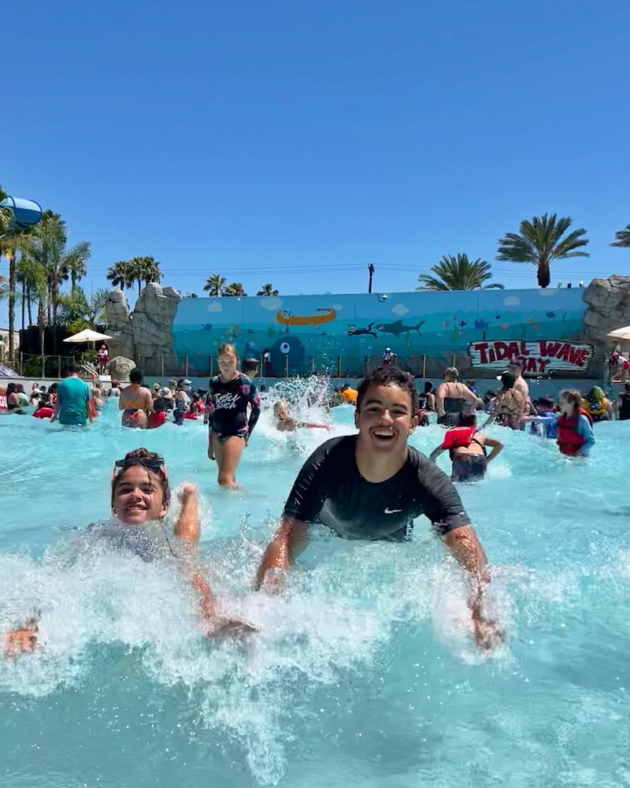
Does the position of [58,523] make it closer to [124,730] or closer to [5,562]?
[5,562]

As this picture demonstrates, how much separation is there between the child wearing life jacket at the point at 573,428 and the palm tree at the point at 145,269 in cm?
5067

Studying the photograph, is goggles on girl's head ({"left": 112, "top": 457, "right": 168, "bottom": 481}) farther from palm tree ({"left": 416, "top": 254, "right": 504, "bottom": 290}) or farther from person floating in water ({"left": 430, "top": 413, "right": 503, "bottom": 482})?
palm tree ({"left": 416, "top": 254, "right": 504, "bottom": 290})

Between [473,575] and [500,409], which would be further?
[500,409]

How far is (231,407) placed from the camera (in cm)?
635

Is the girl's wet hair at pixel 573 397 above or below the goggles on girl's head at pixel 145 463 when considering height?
above

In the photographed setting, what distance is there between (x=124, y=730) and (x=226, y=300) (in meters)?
26.2

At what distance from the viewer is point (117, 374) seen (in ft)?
80.4

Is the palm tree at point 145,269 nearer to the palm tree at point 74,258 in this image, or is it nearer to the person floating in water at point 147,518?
the palm tree at point 74,258

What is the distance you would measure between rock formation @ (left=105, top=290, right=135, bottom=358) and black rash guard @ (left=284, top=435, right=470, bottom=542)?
90.7 feet

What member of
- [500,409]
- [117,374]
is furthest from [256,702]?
[117,374]

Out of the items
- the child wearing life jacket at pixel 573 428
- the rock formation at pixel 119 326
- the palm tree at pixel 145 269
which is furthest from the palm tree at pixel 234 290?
the child wearing life jacket at pixel 573 428

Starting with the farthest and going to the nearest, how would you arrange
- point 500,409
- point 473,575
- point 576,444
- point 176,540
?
Result: point 500,409 → point 576,444 → point 176,540 → point 473,575

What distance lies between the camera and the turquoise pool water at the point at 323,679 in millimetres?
1978

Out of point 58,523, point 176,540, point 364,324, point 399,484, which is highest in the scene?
point 364,324
